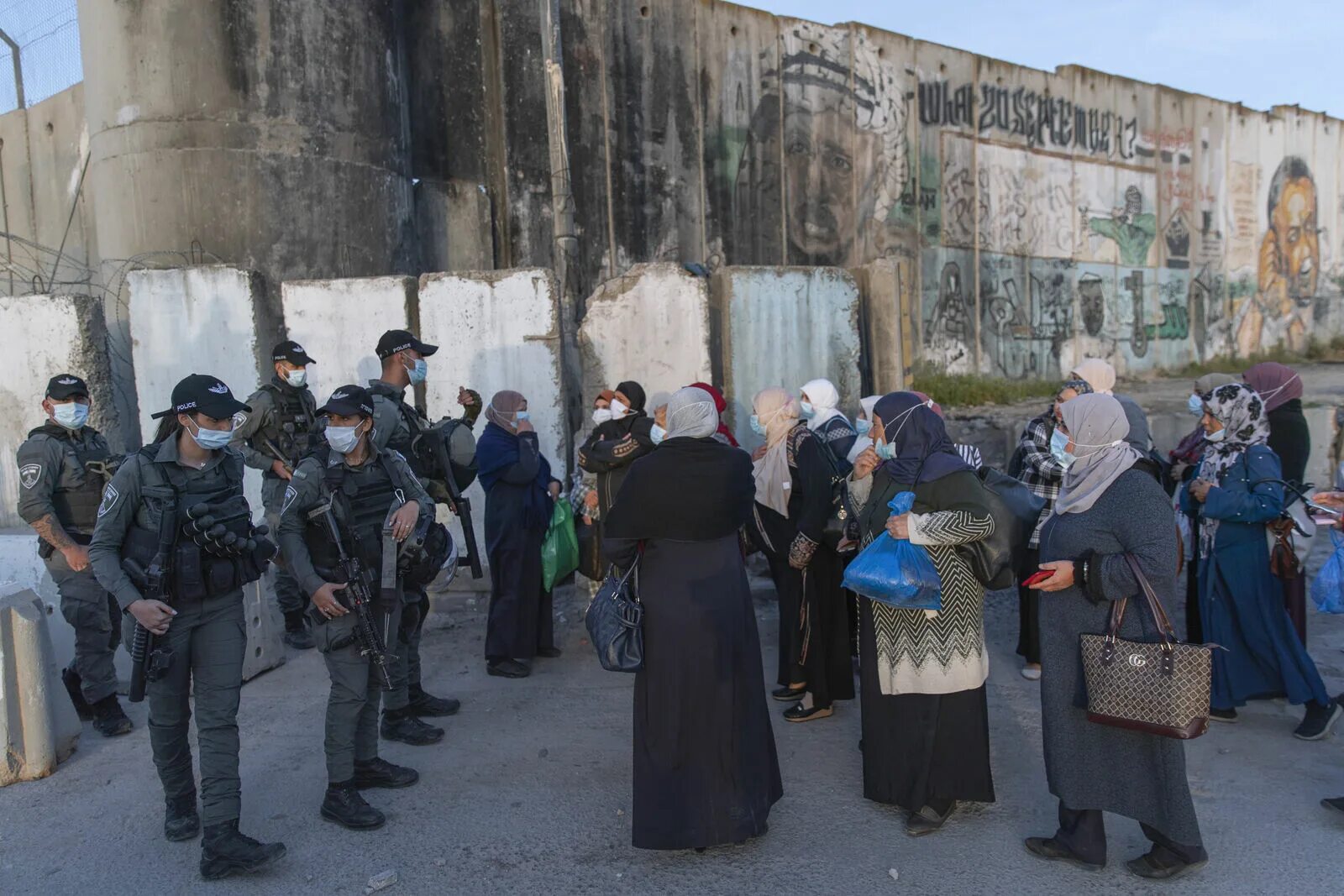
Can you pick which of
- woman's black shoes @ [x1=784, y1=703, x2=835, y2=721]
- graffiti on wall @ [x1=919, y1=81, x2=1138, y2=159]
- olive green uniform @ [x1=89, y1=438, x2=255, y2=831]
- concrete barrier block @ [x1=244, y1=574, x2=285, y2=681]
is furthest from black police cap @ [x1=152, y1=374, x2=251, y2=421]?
graffiti on wall @ [x1=919, y1=81, x2=1138, y2=159]

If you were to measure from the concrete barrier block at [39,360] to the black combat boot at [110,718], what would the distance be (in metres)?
3.25

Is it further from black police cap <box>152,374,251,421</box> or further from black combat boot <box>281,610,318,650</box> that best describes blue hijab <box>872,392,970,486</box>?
black combat boot <box>281,610,318,650</box>

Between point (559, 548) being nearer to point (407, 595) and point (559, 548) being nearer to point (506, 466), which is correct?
point (506, 466)

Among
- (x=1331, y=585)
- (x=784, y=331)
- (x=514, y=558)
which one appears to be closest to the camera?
(x=1331, y=585)

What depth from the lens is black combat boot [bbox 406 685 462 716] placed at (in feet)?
17.3

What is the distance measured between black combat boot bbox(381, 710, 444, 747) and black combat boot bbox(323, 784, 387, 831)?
31.8 inches

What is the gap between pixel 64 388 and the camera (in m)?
5.19

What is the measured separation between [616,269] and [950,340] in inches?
216

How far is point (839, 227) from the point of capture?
13.8m

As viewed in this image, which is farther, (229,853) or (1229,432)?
(1229,432)

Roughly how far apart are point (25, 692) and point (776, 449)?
371 centimetres

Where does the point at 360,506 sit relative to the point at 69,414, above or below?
below

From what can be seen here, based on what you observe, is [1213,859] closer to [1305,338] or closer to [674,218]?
[674,218]

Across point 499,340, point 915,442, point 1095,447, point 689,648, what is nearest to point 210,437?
point 689,648
